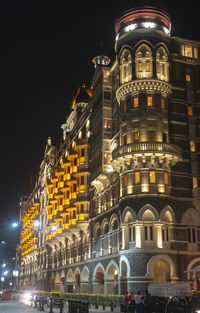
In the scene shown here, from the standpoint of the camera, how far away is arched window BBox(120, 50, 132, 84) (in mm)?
49875

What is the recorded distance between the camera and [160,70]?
49469 millimetres

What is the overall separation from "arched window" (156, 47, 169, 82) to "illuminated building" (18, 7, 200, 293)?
121 mm

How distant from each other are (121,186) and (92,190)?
48.2 ft

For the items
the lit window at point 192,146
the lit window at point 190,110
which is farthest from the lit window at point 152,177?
the lit window at point 190,110

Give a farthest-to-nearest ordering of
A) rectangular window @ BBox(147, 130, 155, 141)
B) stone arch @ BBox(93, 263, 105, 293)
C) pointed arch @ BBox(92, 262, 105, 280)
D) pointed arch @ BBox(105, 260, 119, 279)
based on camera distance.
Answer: stone arch @ BBox(93, 263, 105, 293)
pointed arch @ BBox(92, 262, 105, 280)
pointed arch @ BBox(105, 260, 119, 279)
rectangular window @ BBox(147, 130, 155, 141)

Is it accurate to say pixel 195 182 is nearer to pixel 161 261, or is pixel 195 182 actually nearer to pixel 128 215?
pixel 128 215

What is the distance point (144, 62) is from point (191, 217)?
62.9ft

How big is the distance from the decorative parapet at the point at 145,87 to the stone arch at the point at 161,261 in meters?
19.0

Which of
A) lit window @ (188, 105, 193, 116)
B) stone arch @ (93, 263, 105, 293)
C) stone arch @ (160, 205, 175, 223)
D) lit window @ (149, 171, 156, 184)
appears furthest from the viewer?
stone arch @ (93, 263, 105, 293)

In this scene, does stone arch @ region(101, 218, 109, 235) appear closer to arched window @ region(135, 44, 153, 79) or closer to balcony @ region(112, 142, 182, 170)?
balcony @ region(112, 142, 182, 170)

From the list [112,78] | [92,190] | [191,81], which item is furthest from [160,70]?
[92,190]

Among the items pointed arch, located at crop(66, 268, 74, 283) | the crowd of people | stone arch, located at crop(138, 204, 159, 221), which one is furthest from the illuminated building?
the crowd of people

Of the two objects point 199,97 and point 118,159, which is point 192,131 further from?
point 118,159

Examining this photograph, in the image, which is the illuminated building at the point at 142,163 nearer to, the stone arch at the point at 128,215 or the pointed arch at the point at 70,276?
the stone arch at the point at 128,215
